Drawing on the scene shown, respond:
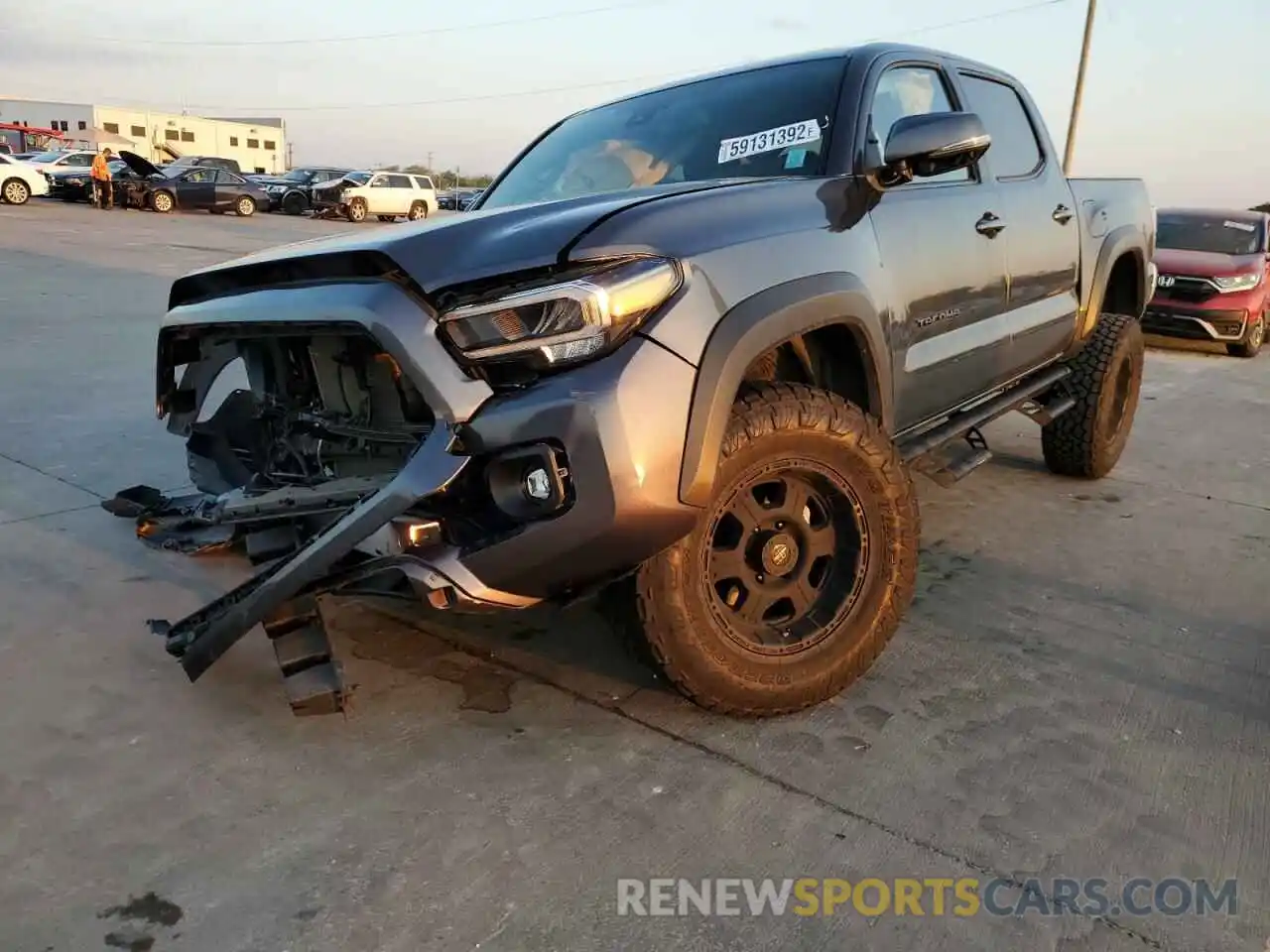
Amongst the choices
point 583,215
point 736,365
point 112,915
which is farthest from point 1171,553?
point 112,915

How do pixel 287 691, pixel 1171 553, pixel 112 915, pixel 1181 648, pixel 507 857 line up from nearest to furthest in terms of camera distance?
pixel 112 915 → pixel 507 857 → pixel 287 691 → pixel 1181 648 → pixel 1171 553

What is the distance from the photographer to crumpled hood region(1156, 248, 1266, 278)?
11.4 metres

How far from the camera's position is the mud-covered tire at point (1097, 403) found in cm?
514

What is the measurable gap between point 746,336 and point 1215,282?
11111 millimetres

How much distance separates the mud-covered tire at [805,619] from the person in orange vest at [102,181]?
29.4 metres

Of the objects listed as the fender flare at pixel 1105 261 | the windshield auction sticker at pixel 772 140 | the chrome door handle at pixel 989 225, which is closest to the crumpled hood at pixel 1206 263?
the fender flare at pixel 1105 261

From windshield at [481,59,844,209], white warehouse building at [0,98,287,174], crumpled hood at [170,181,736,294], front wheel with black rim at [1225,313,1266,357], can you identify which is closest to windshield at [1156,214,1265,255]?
front wheel with black rim at [1225,313,1266,357]

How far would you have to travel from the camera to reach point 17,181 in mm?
25062

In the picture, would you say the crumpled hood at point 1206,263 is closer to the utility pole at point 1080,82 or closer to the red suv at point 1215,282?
the red suv at point 1215,282

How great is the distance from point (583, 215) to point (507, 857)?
4.97 ft

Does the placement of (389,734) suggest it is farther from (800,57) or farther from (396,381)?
(800,57)

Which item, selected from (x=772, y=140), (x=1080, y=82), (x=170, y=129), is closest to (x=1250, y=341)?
(x=772, y=140)

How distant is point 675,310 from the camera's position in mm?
2336

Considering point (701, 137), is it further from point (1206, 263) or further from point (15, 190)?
point (15, 190)
